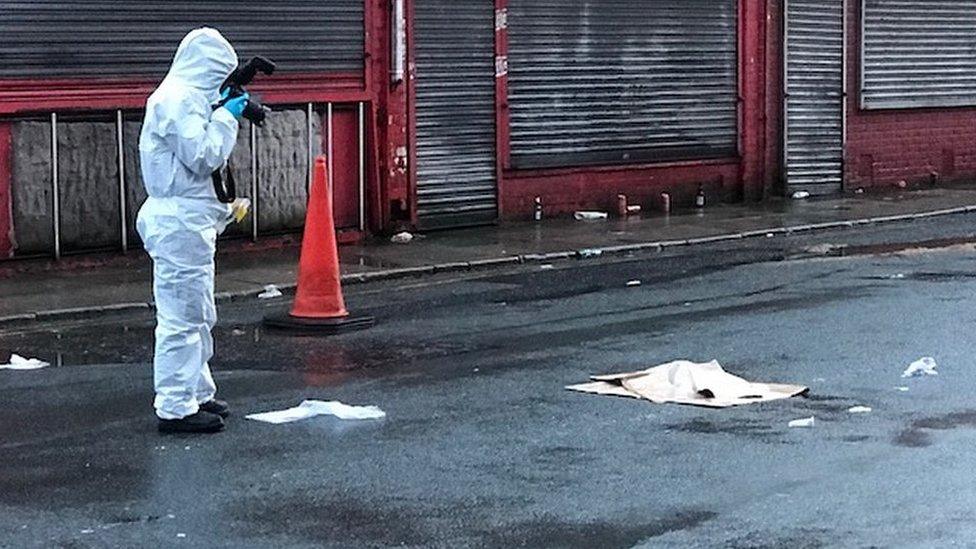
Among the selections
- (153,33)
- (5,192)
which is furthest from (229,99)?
(153,33)

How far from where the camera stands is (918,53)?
2664cm

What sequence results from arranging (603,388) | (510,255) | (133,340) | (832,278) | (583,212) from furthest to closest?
(583,212)
(510,255)
(832,278)
(133,340)
(603,388)

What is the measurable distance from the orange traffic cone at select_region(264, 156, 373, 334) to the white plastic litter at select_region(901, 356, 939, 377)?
4241mm

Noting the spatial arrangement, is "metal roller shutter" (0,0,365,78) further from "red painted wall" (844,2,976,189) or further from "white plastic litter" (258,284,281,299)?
"red painted wall" (844,2,976,189)

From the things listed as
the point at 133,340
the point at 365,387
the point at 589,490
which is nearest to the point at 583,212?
the point at 133,340

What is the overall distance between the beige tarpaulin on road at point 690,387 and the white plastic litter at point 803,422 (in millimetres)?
549

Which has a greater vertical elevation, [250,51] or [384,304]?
[250,51]

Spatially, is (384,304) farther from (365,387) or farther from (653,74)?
(653,74)

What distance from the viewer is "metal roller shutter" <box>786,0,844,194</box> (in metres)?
24.6

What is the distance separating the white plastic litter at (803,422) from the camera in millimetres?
9211

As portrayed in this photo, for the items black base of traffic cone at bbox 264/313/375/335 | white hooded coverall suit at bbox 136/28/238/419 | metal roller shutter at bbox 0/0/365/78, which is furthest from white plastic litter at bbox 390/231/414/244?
white hooded coverall suit at bbox 136/28/238/419

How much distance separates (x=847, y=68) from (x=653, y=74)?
4.26 meters

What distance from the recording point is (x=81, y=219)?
54.6ft

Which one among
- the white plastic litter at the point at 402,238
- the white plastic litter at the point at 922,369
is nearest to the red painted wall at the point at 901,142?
the white plastic litter at the point at 402,238
